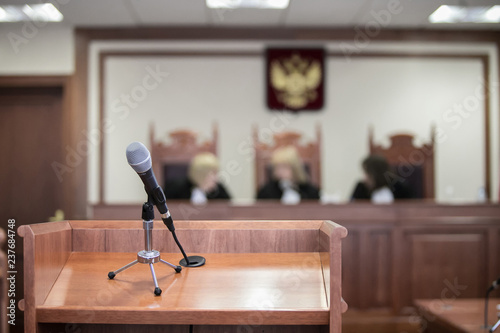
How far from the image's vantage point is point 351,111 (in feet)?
14.8

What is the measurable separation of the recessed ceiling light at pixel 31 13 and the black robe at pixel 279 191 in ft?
8.64

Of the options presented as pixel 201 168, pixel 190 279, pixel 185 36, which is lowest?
pixel 190 279

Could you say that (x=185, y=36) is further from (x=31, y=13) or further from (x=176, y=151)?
(x=31, y=13)

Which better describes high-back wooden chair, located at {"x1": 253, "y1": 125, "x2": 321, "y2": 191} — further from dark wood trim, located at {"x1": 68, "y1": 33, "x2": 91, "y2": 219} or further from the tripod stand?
the tripod stand

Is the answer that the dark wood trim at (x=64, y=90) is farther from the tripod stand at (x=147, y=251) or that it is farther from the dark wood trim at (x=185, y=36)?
the tripod stand at (x=147, y=251)

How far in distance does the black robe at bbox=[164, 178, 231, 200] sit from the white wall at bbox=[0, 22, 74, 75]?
176cm

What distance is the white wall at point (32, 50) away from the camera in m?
4.14

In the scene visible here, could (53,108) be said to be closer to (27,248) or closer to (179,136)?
(179,136)

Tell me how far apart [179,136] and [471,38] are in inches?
134

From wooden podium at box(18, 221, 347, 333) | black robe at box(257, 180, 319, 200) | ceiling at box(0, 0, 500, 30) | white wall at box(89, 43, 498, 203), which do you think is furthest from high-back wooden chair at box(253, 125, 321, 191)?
wooden podium at box(18, 221, 347, 333)

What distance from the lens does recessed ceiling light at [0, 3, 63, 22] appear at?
3699mm

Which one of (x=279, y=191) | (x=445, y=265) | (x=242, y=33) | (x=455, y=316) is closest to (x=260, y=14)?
(x=242, y=33)

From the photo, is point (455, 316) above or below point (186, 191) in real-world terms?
below

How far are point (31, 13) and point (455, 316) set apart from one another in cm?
432
